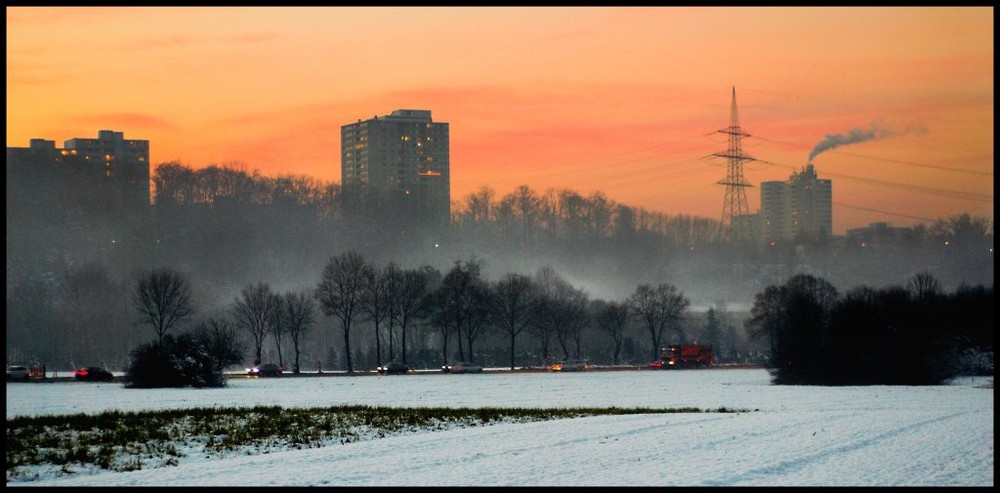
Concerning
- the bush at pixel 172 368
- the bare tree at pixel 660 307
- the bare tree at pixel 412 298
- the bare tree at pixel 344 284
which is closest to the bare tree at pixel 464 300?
the bare tree at pixel 412 298

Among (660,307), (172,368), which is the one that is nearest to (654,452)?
(172,368)

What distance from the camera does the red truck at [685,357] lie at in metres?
125

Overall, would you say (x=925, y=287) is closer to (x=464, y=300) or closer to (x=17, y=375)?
(x=464, y=300)

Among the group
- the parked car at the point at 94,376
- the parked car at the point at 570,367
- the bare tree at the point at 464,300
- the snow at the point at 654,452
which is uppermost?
the bare tree at the point at 464,300

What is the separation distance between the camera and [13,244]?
196m

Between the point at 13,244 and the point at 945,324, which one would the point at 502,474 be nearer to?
the point at 945,324

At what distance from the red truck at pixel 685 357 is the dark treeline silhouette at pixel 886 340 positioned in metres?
32.3

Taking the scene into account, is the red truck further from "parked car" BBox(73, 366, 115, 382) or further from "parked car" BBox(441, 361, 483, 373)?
"parked car" BBox(73, 366, 115, 382)

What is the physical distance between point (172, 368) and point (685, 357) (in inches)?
2585

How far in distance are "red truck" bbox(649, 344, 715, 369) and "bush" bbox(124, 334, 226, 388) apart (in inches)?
2299

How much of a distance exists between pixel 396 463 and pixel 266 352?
13594 cm

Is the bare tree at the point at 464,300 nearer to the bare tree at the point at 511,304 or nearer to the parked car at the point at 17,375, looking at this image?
the bare tree at the point at 511,304

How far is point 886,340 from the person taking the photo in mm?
84000

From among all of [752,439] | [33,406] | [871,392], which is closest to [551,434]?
[752,439]
